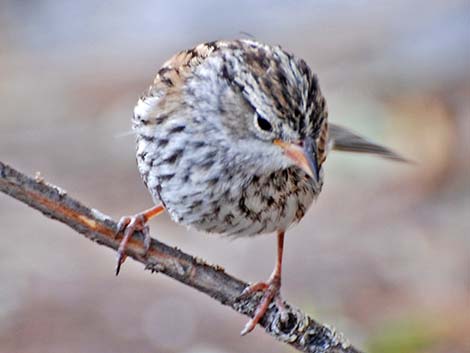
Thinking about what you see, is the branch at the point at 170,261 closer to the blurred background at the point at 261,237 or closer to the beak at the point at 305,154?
the beak at the point at 305,154

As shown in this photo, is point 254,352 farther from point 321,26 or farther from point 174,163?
point 321,26

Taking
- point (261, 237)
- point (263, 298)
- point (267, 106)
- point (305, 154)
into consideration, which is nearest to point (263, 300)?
point (263, 298)

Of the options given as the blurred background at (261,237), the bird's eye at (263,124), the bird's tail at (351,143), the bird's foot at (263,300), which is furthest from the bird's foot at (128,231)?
→ the blurred background at (261,237)

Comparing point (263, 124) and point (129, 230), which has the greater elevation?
point (263, 124)

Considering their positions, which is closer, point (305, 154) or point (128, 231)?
point (305, 154)

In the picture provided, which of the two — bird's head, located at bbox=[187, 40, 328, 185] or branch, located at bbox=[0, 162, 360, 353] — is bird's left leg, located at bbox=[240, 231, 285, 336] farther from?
bird's head, located at bbox=[187, 40, 328, 185]

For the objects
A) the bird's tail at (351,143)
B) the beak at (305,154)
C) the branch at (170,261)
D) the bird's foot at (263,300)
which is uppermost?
the bird's tail at (351,143)

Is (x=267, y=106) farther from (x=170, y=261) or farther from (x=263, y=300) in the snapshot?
(x=263, y=300)
